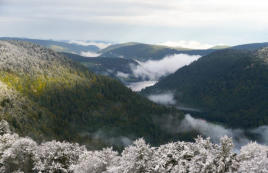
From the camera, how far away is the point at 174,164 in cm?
6819

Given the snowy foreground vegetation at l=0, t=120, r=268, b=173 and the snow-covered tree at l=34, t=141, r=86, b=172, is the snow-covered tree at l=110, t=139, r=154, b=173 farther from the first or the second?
the snow-covered tree at l=34, t=141, r=86, b=172

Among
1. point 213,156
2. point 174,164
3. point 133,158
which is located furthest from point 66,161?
point 213,156

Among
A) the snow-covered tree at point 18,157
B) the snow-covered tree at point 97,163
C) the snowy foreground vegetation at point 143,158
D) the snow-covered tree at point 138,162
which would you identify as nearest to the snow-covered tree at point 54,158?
the snowy foreground vegetation at point 143,158

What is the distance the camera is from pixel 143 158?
66.1 metres

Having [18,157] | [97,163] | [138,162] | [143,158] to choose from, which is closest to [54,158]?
[18,157]

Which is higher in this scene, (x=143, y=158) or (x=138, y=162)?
(x=143, y=158)

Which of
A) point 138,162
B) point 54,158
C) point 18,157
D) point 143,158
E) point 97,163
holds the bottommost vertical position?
point 18,157

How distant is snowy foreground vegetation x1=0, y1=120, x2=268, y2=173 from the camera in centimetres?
5800

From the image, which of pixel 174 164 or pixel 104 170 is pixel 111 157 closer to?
pixel 104 170

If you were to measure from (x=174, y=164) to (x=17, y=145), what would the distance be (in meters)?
49.5

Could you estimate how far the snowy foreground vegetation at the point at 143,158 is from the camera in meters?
58.0

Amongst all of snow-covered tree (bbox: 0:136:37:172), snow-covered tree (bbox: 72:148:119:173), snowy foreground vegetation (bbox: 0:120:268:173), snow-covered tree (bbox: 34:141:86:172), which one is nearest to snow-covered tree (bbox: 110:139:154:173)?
snowy foreground vegetation (bbox: 0:120:268:173)

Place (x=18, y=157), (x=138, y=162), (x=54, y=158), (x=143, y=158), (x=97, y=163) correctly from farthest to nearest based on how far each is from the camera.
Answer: (x=54, y=158) → (x=18, y=157) → (x=97, y=163) → (x=143, y=158) → (x=138, y=162)

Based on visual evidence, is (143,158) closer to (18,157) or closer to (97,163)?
(97,163)
